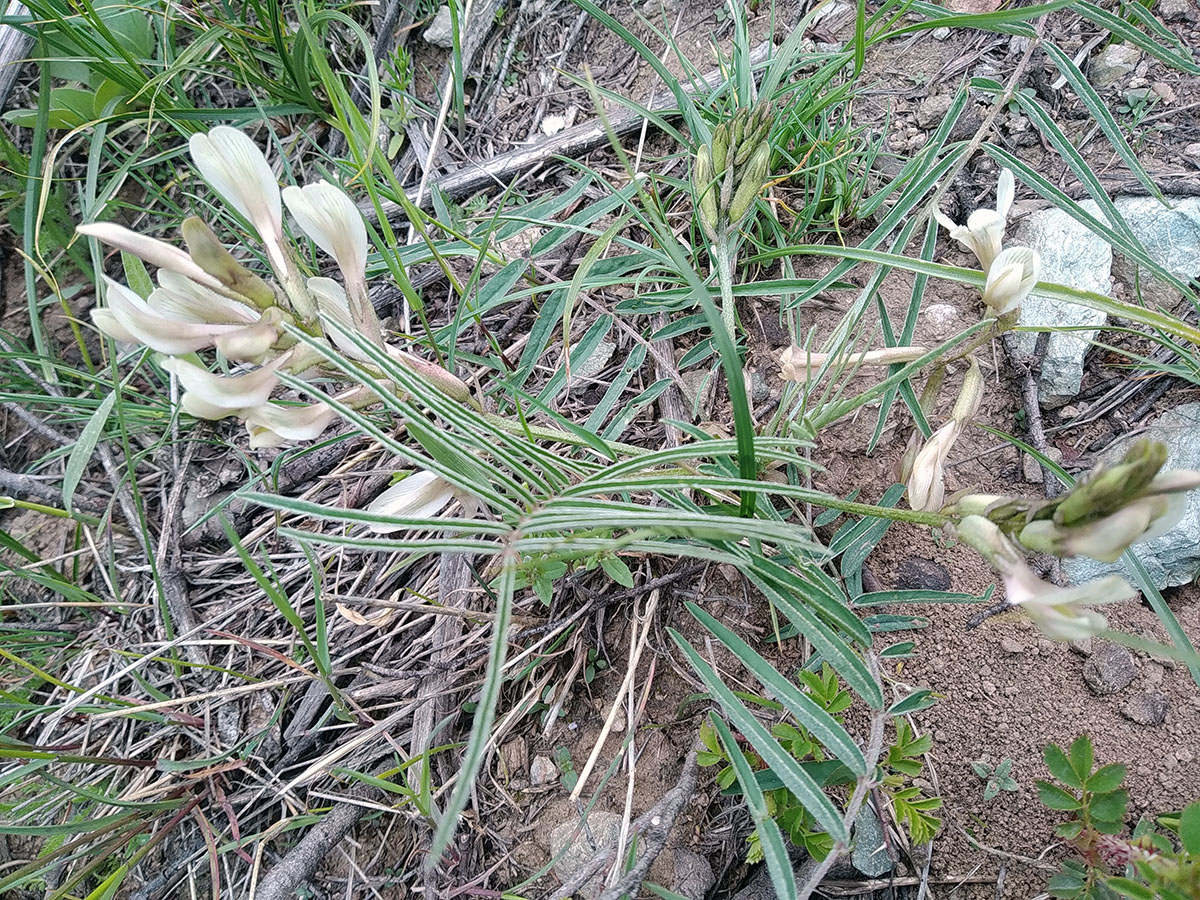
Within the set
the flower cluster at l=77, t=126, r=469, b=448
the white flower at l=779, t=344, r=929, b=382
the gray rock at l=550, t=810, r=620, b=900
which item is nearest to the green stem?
the white flower at l=779, t=344, r=929, b=382

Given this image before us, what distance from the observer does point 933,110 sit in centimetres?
167

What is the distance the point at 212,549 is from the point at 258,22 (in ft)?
4.28

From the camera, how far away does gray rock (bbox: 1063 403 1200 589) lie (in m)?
1.22

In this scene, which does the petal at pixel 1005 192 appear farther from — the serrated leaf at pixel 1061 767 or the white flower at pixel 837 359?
the serrated leaf at pixel 1061 767

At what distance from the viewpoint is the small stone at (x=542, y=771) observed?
4.23 ft

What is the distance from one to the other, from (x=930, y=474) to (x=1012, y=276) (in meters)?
0.29

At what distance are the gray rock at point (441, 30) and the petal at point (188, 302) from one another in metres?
1.37

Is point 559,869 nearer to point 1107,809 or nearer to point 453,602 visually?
point 453,602

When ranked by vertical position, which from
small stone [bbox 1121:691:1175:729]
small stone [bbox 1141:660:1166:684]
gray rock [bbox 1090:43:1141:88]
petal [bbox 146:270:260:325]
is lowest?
small stone [bbox 1121:691:1175:729]

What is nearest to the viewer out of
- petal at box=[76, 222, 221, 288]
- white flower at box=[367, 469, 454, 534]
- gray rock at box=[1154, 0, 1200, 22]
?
petal at box=[76, 222, 221, 288]

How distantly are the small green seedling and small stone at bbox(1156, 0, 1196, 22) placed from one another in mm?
1646

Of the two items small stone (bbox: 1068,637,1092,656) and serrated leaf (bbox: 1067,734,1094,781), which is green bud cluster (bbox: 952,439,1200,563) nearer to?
serrated leaf (bbox: 1067,734,1094,781)

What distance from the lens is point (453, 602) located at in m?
1.39

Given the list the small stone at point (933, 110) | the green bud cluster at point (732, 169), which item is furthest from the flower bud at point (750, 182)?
the small stone at point (933, 110)
